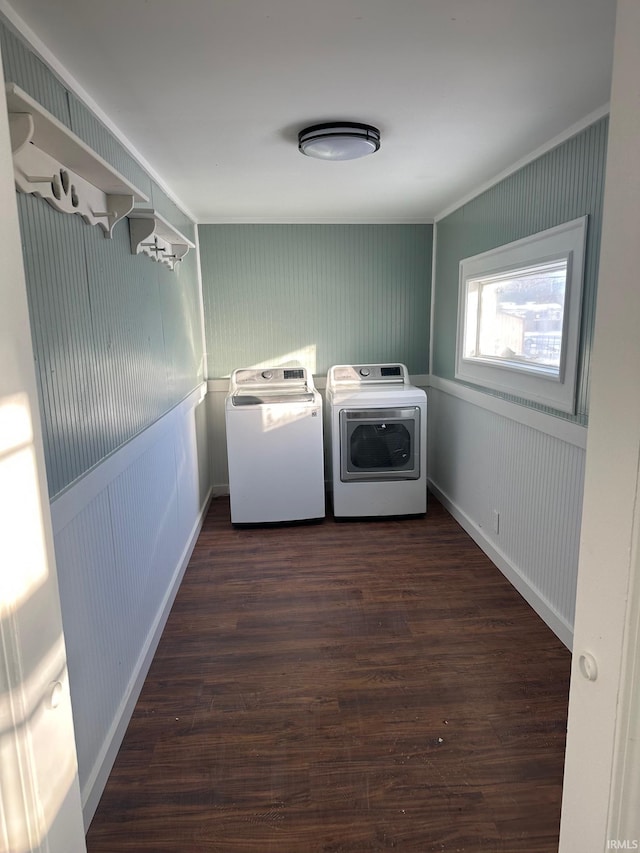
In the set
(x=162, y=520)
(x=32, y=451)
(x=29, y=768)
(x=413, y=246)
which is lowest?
(x=162, y=520)

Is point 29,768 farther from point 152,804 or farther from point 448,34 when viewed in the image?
point 448,34

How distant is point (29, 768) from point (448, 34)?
6.15ft

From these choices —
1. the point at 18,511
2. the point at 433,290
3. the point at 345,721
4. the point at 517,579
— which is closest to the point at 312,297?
the point at 433,290

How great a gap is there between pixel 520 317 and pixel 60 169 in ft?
7.80

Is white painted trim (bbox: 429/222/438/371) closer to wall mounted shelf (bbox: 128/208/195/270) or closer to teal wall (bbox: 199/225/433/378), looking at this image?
teal wall (bbox: 199/225/433/378)

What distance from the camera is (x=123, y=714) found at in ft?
6.59

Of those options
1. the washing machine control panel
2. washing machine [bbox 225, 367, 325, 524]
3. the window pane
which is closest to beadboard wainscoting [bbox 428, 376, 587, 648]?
the window pane

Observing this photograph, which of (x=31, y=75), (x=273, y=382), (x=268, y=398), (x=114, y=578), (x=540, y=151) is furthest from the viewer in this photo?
(x=273, y=382)

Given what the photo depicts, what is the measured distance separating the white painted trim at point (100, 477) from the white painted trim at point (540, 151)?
2189 mm

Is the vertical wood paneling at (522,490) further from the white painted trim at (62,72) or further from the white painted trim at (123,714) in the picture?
the white painted trim at (62,72)

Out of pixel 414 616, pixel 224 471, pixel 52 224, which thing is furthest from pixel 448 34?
pixel 224 471

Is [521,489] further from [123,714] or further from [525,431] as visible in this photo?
[123,714]

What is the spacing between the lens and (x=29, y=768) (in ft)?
2.51

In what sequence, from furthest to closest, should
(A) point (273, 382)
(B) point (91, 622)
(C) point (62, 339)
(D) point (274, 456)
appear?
(A) point (273, 382) < (D) point (274, 456) < (B) point (91, 622) < (C) point (62, 339)
